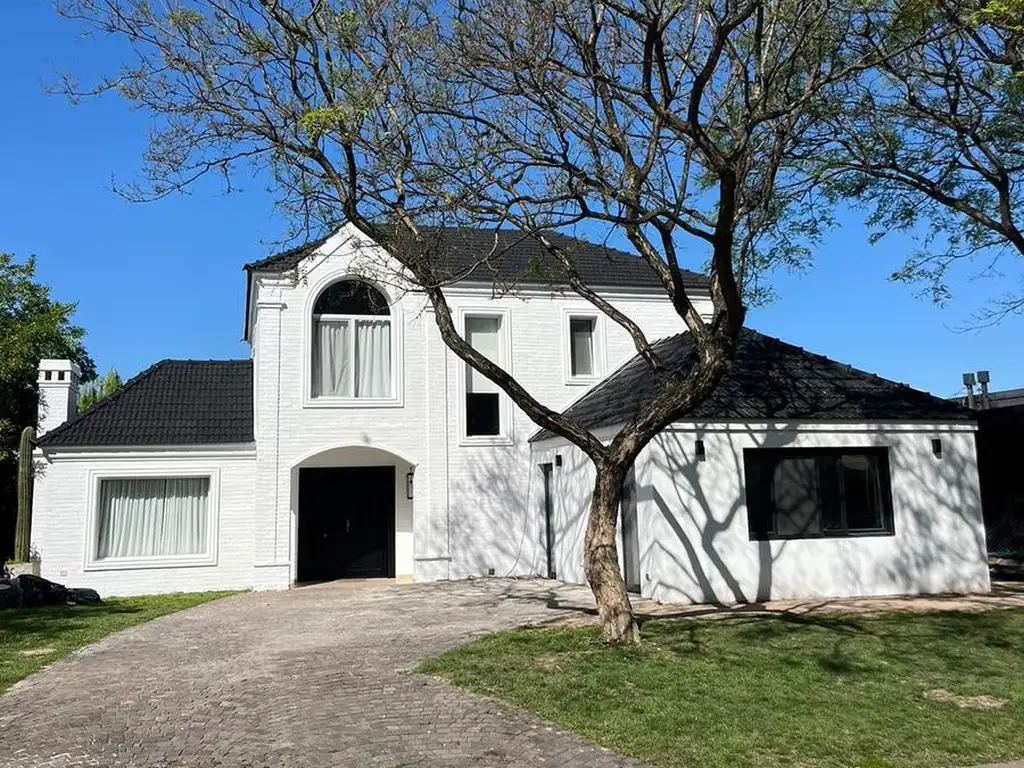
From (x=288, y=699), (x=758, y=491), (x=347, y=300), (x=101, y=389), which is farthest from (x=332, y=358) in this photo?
(x=101, y=389)

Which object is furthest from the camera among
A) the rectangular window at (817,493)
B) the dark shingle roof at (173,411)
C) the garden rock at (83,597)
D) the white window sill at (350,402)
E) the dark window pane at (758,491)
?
the white window sill at (350,402)

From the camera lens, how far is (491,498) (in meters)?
18.6

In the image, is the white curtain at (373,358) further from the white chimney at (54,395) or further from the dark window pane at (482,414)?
the white chimney at (54,395)

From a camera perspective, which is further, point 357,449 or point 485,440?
point 485,440

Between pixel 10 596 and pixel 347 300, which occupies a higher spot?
pixel 347 300

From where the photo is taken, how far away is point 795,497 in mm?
14102

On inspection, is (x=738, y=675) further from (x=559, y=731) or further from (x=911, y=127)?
(x=911, y=127)

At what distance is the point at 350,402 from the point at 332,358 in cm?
108

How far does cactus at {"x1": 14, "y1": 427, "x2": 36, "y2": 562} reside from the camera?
17.0 meters

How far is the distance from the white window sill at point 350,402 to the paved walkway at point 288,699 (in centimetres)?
536

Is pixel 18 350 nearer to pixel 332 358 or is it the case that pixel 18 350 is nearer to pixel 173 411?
pixel 173 411

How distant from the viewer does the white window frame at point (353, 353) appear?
1800 centimetres

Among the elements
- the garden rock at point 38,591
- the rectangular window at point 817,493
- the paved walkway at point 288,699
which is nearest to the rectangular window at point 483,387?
the paved walkway at point 288,699

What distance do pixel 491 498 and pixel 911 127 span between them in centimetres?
1077
